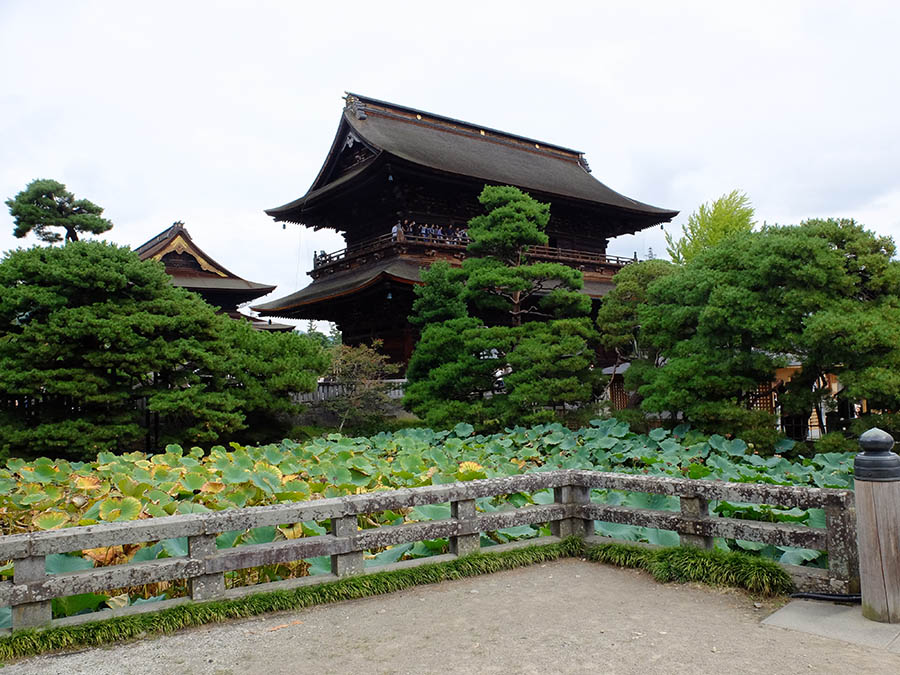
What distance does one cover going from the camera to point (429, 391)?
12.9 metres

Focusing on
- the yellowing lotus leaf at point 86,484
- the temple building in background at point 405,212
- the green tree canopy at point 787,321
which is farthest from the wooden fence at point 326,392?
the yellowing lotus leaf at point 86,484

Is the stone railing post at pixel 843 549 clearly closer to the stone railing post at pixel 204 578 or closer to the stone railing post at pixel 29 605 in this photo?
the stone railing post at pixel 204 578

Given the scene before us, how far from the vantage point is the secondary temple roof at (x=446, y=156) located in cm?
1941

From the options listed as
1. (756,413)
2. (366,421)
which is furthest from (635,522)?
(366,421)

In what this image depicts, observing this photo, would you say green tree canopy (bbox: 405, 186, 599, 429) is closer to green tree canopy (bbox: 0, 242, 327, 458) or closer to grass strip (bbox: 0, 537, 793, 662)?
green tree canopy (bbox: 0, 242, 327, 458)

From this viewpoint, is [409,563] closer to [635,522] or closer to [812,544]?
[635,522]

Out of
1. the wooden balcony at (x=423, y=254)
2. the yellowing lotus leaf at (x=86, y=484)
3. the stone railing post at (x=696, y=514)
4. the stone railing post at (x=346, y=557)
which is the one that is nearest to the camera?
the stone railing post at (x=346, y=557)

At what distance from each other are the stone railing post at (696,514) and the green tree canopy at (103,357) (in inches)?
325

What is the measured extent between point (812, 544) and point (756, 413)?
5867 mm

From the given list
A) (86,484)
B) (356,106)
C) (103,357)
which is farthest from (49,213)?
(86,484)

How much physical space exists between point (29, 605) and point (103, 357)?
23.9 feet

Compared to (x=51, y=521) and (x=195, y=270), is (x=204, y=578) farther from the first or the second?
(x=195, y=270)

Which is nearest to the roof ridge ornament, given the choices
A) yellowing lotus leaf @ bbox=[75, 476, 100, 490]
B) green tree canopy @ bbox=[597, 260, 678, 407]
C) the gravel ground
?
green tree canopy @ bbox=[597, 260, 678, 407]

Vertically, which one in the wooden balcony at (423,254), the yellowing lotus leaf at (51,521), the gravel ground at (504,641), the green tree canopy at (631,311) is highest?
the wooden balcony at (423,254)
